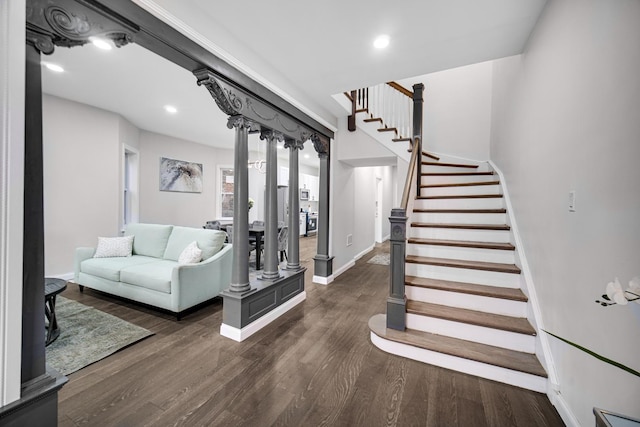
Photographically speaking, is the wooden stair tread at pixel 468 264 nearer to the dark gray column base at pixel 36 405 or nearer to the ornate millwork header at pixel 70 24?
the dark gray column base at pixel 36 405

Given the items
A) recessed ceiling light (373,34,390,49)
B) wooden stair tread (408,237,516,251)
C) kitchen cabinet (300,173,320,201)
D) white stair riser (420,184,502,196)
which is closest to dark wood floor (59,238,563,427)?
wooden stair tread (408,237,516,251)

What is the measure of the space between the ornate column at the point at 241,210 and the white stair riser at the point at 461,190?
2.60 metres

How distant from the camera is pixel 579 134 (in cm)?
149

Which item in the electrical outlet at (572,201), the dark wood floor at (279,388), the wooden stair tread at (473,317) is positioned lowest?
the dark wood floor at (279,388)

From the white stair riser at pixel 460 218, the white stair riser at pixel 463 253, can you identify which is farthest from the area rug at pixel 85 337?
the white stair riser at pixel 460 218

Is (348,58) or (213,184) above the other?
(348,58)

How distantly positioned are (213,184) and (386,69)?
5326 millimetres

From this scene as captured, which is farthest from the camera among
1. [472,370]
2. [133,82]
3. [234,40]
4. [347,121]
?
[347,121]

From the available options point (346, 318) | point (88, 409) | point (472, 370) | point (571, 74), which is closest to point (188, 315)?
point (88, 409)

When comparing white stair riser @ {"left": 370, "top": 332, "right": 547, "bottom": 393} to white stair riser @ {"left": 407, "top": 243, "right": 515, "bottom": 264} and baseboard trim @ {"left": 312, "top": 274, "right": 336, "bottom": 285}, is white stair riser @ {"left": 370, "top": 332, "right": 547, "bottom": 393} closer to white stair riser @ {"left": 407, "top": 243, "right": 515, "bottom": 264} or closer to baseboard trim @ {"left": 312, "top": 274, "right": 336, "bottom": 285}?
white stair riser @ {"left": 407, "top": 243, "right": 515, "bottom": 264}

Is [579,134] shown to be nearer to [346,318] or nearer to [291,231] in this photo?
[346,318]

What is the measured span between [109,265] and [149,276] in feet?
2.71

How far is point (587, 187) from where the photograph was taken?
4.59ft

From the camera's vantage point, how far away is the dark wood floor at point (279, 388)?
1.57m
